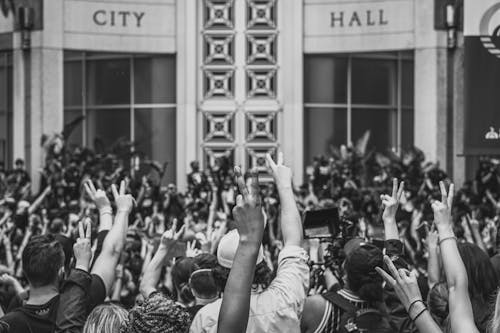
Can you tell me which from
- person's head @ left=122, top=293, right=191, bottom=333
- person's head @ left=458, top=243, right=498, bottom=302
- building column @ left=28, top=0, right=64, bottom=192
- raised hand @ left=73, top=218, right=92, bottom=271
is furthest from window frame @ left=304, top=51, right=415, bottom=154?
person's head @ left=122, top=293, right=191, bottom=333

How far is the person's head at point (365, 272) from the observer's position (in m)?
→ 7.06

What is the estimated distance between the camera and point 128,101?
2720 centimetres

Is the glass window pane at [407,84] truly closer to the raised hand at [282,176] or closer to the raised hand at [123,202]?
the raised hand at [123,202]

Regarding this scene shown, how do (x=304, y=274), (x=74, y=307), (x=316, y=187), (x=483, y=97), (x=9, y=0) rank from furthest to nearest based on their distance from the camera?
(x=9, y=0) < (x=316, y=187) < (x=483, y=97) < (x=74, y=307) < (x=304, y=274)

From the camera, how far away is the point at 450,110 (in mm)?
26094

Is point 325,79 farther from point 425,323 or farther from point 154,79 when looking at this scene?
point 425,323

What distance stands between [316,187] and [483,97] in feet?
39.6

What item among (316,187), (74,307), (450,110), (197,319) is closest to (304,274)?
(197,319)

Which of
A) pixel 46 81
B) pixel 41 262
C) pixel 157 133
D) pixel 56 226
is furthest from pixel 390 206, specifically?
pixel 157 133

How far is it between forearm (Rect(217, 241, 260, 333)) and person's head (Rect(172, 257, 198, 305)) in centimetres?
293

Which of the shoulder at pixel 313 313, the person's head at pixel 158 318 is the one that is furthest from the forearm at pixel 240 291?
the shoulder at pixel 313 313

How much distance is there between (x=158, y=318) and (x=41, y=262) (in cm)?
166

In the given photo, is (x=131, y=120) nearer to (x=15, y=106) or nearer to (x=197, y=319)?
(x=15, y=106)

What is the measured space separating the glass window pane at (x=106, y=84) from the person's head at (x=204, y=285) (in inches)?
791
